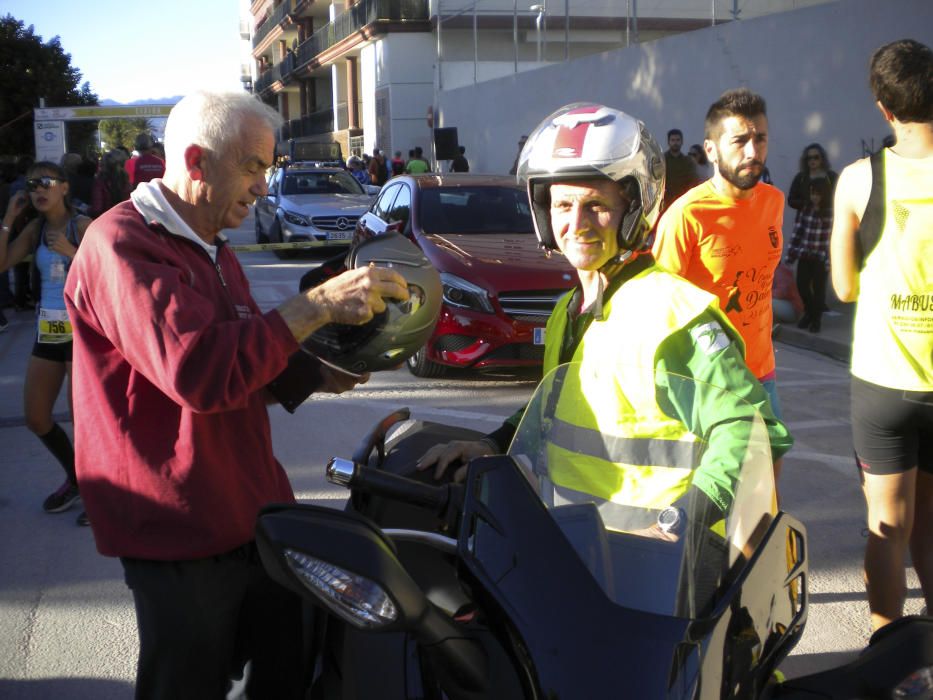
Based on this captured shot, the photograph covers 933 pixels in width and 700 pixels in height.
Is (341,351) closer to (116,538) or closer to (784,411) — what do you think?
(116,538)

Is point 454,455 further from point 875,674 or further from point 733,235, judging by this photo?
point 733,235

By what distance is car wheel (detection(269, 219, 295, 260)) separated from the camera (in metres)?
19.0

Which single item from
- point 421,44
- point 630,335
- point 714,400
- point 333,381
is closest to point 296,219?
point 333,381

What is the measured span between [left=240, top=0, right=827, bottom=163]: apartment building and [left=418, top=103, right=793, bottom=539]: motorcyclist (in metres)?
12.9

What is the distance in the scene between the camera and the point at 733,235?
4.14 m

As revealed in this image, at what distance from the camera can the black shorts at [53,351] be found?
16.7ft

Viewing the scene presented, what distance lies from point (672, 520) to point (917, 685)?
44cm

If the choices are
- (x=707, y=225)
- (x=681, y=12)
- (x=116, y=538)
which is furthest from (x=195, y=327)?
(x=681, y=12)

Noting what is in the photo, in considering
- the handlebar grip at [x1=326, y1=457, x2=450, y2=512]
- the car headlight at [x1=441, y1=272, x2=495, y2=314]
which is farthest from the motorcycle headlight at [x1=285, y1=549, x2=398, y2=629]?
the car headlight at [x1=441, y1=272, x2=495, y2=314]

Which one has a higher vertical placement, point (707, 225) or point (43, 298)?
point (707, 225)

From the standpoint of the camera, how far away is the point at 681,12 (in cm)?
2325

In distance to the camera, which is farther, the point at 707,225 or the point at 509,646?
the point at 707,225

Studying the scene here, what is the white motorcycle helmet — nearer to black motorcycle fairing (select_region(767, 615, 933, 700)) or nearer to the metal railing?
black motorcycle fairing (select_region(767, 615, 933, 700))

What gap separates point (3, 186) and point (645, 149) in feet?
42.8
